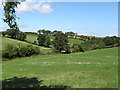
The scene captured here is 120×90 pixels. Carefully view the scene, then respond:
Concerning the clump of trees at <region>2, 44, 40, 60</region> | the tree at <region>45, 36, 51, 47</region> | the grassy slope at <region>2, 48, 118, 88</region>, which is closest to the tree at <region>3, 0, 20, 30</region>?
the grassy slope at <region>2, 48, 118, 88</region>

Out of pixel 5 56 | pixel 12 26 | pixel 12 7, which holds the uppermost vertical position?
pixel 12 7

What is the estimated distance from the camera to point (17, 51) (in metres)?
60.1

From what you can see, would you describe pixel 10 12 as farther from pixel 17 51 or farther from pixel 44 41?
pixel 44 41

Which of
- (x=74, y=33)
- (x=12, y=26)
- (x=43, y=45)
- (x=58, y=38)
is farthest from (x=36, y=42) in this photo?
(x=12, y=26)

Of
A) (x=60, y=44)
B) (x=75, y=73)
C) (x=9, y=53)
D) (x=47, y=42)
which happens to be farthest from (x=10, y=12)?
(x=47, y=42)

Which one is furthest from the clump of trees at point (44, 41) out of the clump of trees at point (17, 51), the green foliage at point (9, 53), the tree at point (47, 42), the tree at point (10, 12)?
the tree at point (10, 12)

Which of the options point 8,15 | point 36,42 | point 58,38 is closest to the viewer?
point 8,15

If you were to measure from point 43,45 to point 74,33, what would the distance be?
39.8 metres

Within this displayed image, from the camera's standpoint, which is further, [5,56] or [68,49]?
[68,49]

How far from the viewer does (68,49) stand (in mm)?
82875

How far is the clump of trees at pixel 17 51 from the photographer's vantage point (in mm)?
56656

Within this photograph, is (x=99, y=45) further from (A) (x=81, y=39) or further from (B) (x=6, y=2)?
(B) (x=6, y=2)

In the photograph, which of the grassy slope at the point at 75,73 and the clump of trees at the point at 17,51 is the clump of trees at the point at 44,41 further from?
the grassy slope at the point at 75,73

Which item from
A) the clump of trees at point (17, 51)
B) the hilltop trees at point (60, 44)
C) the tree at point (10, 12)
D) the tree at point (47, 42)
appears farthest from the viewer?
the tree at point (47, 42)
